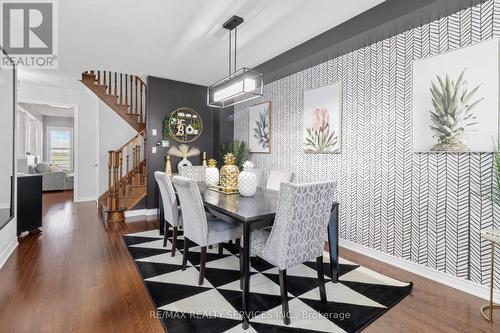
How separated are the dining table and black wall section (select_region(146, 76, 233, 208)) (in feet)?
7.87

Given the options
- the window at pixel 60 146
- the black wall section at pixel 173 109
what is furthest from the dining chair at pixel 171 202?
the window at pixel 60 146

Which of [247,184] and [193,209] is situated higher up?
[247,184]

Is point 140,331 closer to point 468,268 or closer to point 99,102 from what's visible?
point 468,268

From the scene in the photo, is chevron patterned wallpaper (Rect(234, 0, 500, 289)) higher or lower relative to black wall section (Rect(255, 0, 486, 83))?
lower

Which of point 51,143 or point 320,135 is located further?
point 51,143

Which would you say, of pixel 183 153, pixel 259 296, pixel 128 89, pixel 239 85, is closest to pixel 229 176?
pixel 239 85

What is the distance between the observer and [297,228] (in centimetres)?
183

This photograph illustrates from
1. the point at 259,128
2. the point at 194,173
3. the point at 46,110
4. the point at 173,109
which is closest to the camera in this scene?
the point at 194,173

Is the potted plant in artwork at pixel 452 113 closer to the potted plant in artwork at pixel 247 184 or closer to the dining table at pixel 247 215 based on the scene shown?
the dining table at pixel 247 215

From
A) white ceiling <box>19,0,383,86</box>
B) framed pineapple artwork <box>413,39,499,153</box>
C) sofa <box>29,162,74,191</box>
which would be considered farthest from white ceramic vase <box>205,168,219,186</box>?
sofa <box>29,162,74,191</box>

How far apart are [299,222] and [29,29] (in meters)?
3.59

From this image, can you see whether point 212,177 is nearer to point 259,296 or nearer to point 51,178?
point 259,296

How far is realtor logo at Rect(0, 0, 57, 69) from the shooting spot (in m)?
2.55

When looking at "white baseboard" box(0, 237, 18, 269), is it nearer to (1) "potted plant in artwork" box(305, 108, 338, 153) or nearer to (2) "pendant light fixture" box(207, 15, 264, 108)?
(2) "pendant light fixture" box(207, 15, 264, 108)
